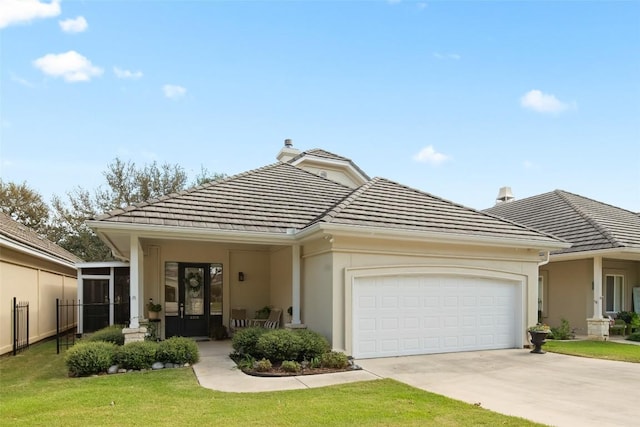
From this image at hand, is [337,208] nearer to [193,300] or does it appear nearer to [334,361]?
[334,361]

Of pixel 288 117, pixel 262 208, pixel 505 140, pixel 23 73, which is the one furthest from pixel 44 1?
pixel 505 140

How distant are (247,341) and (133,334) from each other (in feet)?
7.88

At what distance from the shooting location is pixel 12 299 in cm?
1183

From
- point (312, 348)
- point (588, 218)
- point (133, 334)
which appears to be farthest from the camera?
point (588, 218)

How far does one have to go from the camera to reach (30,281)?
1347 cm

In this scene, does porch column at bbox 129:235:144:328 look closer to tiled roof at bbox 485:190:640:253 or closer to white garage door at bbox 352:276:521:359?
white garage door at bbox 352:276:521:359

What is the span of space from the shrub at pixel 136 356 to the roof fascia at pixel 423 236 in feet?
13.4

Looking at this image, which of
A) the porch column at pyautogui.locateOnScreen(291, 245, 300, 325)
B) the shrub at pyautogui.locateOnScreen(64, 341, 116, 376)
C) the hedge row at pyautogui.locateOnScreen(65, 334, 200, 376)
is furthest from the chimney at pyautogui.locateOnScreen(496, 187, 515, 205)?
the shrub at pyautogui.locateOnScreen(64, 341, 116, 376)

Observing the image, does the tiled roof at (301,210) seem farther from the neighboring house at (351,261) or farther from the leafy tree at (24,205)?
the leafy tree at (24,205)

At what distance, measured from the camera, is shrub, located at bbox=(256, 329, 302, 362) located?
8.88 meters

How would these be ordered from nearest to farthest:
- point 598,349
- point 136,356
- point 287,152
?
point 136,356 → point 598,349 → point 287,152

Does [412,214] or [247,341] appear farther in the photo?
[412,214]

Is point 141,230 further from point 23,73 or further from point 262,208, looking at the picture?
point 23,73

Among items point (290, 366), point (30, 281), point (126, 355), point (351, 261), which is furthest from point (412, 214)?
point (30, 281)
